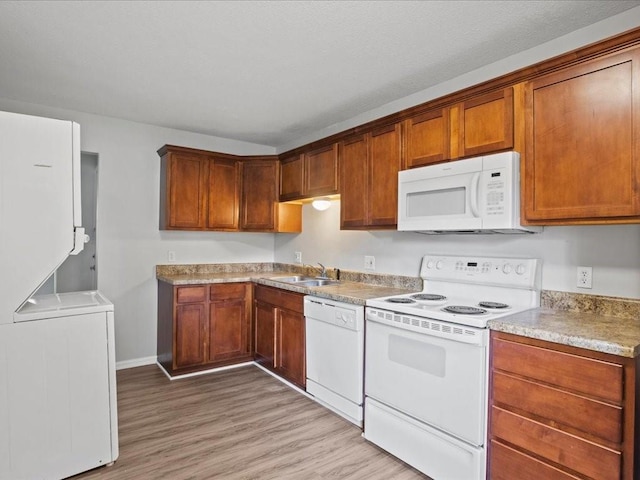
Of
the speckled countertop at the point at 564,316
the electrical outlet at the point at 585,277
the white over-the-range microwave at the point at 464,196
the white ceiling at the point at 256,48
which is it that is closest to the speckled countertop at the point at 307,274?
the speckled countertop at the point at 564,316

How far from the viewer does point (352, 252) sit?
3.64 m

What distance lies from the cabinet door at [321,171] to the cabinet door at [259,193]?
1.97 ft

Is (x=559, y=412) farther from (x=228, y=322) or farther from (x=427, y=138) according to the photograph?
(x=228, y=322)

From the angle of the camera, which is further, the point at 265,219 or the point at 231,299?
the point at 265,219

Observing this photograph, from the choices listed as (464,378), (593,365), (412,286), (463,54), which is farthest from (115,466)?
(463,54)

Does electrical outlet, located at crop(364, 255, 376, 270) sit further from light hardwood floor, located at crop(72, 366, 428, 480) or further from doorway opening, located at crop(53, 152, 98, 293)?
doorway opening, located at crop(53, 152, 98, 293)

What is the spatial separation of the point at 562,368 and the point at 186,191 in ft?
11.2

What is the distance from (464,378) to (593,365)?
0.57 meters

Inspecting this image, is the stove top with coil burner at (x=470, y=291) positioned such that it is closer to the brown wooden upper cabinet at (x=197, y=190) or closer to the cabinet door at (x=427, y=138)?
the cabinet door at (x=427, y=138)

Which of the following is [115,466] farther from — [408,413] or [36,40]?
[36,40]

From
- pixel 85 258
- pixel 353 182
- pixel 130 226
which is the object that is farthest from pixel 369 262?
pixel 85 258

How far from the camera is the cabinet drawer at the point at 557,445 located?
1469mm

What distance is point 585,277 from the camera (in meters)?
2.06

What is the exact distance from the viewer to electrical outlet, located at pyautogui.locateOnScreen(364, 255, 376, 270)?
340cm
